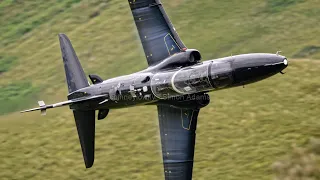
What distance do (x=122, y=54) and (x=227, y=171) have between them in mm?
21509

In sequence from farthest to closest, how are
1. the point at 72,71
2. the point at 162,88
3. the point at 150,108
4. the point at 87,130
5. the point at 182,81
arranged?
the point at 150,108 → the point at 72,71 → the point at 87,130 → the point at 162,88 → the point at 182,81

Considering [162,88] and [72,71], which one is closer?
[162,88]

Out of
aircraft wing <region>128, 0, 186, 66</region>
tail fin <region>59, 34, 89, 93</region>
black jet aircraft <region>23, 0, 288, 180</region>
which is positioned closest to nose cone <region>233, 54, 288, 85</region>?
black jet aircraft <region>23, 0, 288, 180</region>

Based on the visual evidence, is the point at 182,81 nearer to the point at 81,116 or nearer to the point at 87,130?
the point at 81,116

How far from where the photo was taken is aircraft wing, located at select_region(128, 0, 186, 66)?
3197 centimetres

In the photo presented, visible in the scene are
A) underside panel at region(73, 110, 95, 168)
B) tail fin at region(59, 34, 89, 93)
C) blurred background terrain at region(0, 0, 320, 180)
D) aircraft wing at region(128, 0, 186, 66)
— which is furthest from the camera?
blurred background terrain at region(0, 0, 320, 180)

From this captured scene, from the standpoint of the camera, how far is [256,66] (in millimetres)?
26047

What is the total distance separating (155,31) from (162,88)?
16.0 ft

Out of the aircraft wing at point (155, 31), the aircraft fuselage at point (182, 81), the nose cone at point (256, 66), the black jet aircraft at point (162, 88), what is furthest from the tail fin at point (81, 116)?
the nose cone at point (256, 66)

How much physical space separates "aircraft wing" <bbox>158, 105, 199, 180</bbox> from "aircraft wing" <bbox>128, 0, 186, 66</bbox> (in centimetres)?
315

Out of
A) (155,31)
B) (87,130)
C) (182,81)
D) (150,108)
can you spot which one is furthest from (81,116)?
(150,108)

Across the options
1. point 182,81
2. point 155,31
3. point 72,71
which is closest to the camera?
point 182,81

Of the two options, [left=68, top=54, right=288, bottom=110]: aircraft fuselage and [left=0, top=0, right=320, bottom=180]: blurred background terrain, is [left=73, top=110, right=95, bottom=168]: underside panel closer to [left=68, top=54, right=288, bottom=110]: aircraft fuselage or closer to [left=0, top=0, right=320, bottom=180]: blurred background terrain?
[left=68, top=54, right=288, bottom=110]: aircraft fuselage

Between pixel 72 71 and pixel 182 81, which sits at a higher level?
pixel 182 81
